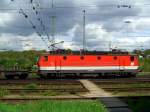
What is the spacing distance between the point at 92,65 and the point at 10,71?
8.32 m

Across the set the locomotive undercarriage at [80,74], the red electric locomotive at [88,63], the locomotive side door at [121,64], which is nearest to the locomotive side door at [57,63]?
the red electric locomotive at [88,63]

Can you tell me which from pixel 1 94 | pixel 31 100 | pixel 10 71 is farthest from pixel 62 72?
pixel 31 100

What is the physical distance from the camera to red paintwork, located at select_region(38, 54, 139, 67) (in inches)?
1654

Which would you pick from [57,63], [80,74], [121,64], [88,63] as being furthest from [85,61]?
[121,64]

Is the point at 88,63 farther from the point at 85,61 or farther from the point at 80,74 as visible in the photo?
the point at 80,74

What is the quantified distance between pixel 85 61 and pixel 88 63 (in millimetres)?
375

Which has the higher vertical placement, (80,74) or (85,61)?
(85,61)

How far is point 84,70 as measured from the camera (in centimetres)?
4300

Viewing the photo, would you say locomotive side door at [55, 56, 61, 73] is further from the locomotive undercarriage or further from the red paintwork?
the locomotive undercarriage

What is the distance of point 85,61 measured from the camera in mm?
42938

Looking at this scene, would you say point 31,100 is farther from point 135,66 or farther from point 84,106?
point 135,66

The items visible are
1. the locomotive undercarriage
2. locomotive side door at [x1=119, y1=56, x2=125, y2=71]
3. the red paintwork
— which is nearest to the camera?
the red paintwork

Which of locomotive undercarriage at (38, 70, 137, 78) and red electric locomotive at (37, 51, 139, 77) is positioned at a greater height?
red electric locomotive at (37, 51, 139, 77)

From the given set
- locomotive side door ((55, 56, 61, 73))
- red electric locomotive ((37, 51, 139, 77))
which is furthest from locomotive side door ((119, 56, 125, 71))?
locomotive side door ((55, 56, 61, 73))
